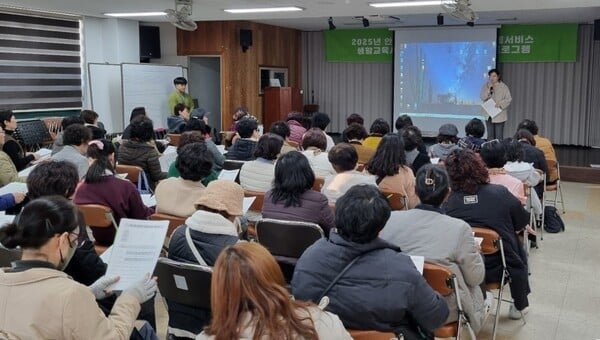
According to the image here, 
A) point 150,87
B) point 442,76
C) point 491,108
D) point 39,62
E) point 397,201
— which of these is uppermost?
point 39,62

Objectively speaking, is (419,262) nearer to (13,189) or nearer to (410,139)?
(13,189)

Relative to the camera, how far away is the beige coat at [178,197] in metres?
3.58

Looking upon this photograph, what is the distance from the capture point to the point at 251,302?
4.99 feet

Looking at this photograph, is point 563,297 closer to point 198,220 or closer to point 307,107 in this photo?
point 198,220

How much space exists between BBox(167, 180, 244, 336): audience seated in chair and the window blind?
703 centimetres

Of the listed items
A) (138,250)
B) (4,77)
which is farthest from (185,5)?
(138,250)

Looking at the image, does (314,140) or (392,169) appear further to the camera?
(314,140)

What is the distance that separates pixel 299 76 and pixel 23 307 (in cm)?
1280

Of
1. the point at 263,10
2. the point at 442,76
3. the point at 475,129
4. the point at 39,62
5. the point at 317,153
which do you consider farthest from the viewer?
the point at 442,76

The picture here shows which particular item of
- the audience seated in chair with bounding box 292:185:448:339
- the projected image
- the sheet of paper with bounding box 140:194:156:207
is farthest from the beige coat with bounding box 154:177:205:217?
the projected image

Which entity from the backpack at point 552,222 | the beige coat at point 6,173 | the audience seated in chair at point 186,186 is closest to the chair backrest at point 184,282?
the audience seated in chair at point 186,186

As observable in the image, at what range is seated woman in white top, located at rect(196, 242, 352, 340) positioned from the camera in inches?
59.6

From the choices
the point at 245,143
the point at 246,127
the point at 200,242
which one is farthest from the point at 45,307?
the point at 246,127

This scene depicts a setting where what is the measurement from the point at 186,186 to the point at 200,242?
1.03m
